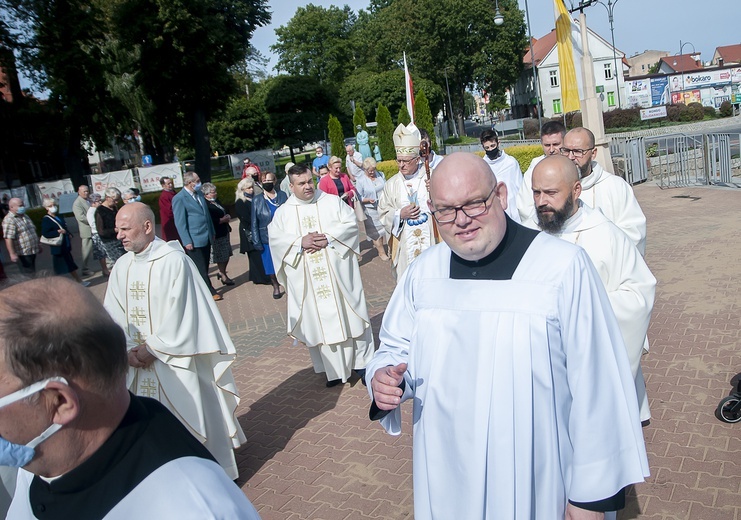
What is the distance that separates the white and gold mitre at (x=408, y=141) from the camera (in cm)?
693

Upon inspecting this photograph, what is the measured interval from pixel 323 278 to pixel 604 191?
2814 mm

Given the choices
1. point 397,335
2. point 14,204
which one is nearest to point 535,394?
point 397,335

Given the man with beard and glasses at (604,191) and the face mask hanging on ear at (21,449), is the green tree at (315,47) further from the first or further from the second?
the face mask hanging on ear at (21,449)

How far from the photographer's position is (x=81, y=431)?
1540 mm

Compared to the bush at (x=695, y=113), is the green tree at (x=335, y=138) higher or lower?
higher

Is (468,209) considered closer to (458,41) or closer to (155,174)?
(155,174)

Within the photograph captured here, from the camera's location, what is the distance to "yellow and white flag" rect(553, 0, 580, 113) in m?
12.7

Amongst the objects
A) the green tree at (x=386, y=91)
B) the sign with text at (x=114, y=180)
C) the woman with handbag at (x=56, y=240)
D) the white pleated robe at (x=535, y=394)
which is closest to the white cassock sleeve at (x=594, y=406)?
the white pleated robe at (x=535, y=394)

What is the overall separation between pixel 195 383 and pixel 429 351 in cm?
243

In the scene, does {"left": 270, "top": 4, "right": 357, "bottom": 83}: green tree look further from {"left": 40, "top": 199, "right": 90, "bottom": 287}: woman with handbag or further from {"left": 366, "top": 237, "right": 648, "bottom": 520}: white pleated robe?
{"left": 366, "top": 237, "right": 648, "bottom": 520}: white pleated robe

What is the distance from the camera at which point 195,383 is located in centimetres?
453

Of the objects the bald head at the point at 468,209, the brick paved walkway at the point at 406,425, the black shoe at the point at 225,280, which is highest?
the bald head at the point at 468,209

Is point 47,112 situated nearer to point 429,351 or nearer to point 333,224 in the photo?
point 333,224

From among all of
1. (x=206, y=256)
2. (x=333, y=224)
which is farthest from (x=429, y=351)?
(x=206, y=256)
